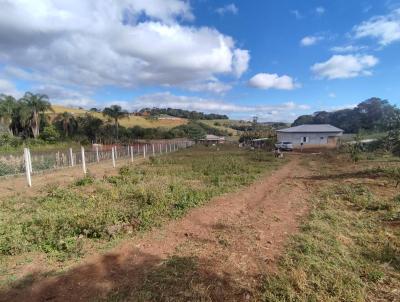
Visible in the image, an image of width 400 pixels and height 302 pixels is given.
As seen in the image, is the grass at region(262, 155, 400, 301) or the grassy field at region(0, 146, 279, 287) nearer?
the grass at region(262, 155, 400, 301)

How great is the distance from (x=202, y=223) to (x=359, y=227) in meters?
3.44

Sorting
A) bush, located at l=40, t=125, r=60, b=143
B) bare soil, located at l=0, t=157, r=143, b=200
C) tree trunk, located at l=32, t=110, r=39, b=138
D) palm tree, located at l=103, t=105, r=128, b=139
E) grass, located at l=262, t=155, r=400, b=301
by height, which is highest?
palm tree, located at l=103, t=105, r=128, b=139

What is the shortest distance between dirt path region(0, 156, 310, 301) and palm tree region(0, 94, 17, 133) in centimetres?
4418

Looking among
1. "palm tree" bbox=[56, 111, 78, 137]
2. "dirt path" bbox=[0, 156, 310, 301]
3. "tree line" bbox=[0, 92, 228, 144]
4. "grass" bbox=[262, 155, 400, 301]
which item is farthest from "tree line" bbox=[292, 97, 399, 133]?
"palm tree" bbox=[56, 111, 78, 137]

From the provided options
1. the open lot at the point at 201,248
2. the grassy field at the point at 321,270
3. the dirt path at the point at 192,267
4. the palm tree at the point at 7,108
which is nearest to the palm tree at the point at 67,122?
the palm tree at the point at 7,108

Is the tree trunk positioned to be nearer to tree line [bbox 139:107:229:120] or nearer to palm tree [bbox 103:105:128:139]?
palm tree [bbox 103:105:128:139]

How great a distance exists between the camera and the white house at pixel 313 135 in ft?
→ 133

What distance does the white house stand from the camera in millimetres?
40406

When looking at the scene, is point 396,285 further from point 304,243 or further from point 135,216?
point 135,216

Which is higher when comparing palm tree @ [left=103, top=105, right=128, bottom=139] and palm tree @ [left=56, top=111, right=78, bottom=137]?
palm tree @ [left=103, top=105, right=128, bottom=139]

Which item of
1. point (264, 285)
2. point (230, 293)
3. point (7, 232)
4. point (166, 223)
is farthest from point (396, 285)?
point (7, 232)

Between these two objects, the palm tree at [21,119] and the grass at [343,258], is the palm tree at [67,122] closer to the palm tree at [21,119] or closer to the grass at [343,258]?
the palm tree at [21,119]

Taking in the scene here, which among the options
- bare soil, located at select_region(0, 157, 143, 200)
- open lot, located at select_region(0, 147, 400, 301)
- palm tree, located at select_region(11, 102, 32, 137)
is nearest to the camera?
open lot, located at select_region(0, 147, 400, 301)

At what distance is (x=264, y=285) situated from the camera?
3.91 meters
